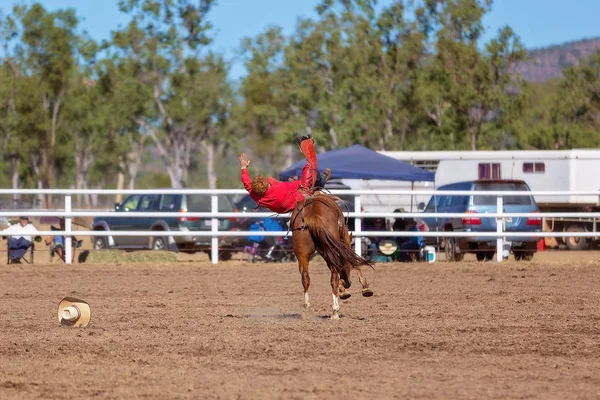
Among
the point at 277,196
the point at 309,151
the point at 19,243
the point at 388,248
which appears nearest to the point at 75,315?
the point at 277,196

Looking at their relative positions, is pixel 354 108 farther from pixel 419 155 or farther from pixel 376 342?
pixel 376 342

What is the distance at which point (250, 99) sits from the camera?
255 ft

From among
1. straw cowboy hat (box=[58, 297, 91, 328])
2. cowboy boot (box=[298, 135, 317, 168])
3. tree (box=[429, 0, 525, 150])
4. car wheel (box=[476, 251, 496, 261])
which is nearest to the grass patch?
car wheel (box=[476, 251, 496, 261])

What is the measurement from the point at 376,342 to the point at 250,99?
2728 inches

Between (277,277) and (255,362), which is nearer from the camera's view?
(255,362)

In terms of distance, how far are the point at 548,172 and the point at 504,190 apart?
9755 mm

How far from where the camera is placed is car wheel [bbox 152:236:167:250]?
75.3ft

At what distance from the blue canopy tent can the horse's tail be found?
12221 millimetres

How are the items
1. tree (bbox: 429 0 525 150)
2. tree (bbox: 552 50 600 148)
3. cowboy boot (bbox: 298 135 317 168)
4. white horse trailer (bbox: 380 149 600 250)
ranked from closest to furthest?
1. cowboy boot (bbox: 298 135 317 168)
2. white horse trailer (bbox: 380 149 600 250)
3. tree (bbox: 429 0 525 150)
4. tree (bbox: 552 50 600 148)

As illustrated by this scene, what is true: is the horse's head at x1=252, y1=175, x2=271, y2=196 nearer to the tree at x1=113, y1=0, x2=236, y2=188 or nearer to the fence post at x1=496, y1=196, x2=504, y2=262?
the fence post at x1=496, y1=196, x2=504, y2=262

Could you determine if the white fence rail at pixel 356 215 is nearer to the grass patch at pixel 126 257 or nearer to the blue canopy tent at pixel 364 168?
the grass patch at pixel 126 257

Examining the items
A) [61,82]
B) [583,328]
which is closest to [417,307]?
[583,328]

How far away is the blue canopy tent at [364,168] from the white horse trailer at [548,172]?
7.46 m

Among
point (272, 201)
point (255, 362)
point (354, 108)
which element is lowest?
point (255, 362)
